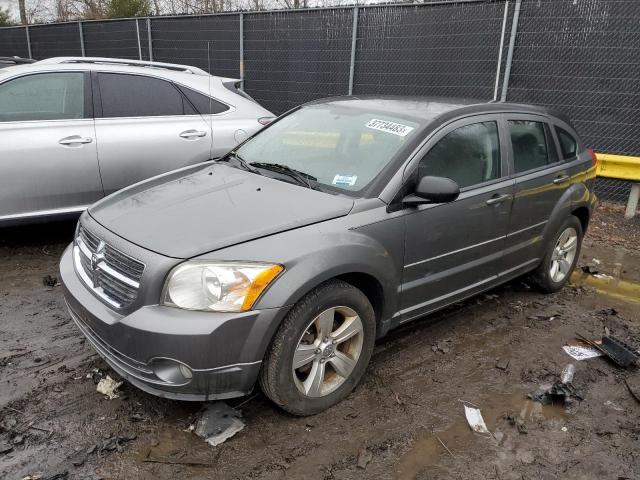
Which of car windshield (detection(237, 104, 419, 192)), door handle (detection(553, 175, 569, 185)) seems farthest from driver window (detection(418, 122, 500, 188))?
door handle (detection(553, 175, 569, 185))

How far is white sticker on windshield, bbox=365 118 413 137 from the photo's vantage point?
3.48m

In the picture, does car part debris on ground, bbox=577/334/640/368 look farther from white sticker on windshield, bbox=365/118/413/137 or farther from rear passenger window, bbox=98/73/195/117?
rear passenger window, bbox=98/73/195/117

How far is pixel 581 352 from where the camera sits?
3949mm

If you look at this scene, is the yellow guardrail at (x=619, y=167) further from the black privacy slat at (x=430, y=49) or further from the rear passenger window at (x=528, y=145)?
the rear passenger window at (x=528, y=145)

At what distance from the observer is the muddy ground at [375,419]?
2.63m

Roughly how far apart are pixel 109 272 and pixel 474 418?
2.20m

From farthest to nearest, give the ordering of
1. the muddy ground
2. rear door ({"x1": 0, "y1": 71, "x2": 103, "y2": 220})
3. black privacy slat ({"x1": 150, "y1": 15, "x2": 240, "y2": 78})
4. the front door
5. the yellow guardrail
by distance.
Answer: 1. black privacy slat ({"x1": 150, "y1": 15, "x2": 240, "y2": 78})
2. the yellow guardrail
3. rear door ({"x1": 0, "y1": 71, "x2": 103, "y2": 220})
4. the front door
5. the muddy ground

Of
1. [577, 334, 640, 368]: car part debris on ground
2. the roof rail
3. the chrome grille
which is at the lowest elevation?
[577, 334, 640, 368]: car part debris on ground

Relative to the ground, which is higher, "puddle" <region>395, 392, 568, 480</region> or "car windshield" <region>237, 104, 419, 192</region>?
"car windshield" <region>237, 104, 419, 192</region>

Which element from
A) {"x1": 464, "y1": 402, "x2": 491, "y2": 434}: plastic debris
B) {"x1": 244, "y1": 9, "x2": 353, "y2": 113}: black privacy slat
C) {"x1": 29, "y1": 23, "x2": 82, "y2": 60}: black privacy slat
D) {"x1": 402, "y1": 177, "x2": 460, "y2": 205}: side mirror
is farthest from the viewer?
{"x1": 29, "y1": 23, "x2": 82, "y2": 60}: black privacy slat

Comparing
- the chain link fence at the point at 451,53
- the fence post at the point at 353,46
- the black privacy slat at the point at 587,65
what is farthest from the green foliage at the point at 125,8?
the black privacy slat at the point at 587,65

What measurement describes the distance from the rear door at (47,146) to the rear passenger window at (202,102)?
965 millimetres

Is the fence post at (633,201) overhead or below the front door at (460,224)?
below

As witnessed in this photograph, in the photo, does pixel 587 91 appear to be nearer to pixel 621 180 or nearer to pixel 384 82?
pixel 621 180
